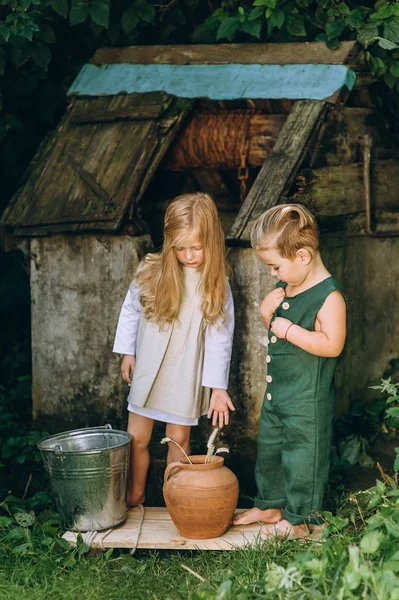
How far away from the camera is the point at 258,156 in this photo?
19.1 feet

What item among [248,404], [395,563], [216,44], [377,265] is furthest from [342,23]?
[395,563]

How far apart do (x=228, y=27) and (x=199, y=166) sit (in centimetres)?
91

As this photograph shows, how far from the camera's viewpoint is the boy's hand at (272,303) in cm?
432

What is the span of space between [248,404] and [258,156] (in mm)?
1644

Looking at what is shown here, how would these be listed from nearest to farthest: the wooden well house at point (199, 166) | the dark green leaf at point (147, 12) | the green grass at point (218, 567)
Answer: the green grass at point (218, 567) → the wooden well house at point (199, 166) → the dark green leaf at point (147, 12)

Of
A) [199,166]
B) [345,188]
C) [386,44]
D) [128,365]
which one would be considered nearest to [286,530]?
[128,365]

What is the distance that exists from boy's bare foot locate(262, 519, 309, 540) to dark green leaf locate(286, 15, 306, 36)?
309 cm

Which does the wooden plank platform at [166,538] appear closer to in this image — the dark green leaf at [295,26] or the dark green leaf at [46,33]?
the dark green leaf at [295,26]

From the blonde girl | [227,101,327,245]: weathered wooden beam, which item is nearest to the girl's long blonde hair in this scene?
the blonde girl

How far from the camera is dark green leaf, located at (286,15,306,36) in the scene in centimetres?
571

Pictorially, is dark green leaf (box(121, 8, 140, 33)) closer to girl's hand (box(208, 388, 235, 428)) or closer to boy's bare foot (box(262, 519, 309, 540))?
girl's hand (box(208, 388, 235, 428))

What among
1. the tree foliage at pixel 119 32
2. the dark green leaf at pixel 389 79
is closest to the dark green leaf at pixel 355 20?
the tree foliage at pixel 119 32

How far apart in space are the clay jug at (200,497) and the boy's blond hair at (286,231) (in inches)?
40.5

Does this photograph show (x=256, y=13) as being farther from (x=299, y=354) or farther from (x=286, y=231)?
(x=299, y=354)
